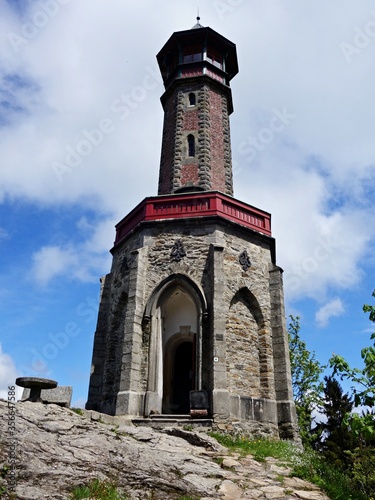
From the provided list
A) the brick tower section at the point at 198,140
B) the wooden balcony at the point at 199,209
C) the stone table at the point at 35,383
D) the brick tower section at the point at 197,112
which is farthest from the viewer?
the brick tower section at the point at 197,112

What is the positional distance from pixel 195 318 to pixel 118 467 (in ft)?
25.5

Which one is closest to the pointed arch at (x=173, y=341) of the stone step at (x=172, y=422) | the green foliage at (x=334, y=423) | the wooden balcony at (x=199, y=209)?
the stone step at (x=172, y=422)

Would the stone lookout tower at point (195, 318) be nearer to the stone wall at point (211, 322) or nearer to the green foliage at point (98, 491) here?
the stone wall at point (211, 322)

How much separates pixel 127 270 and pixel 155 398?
4412mm

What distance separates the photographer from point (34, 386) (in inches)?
327

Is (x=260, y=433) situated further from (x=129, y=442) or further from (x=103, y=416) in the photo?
(x=129, y=442)

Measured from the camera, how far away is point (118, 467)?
Answer: 6191 millimetres

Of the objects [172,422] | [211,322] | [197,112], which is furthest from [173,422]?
[197,112]

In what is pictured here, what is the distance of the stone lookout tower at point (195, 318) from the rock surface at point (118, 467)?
3677mm

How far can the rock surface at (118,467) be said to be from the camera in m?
5.46

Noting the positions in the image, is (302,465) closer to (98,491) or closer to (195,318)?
(98,491)

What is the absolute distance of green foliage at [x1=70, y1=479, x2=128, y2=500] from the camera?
5184mm

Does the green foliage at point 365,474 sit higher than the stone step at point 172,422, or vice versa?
the stone step at point 172,422

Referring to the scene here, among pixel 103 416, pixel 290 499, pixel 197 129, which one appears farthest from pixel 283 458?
pixel 197 129
